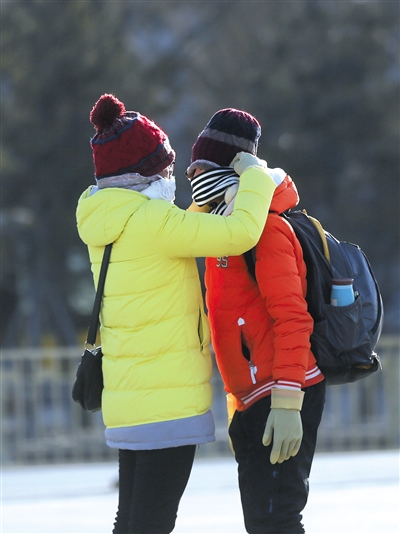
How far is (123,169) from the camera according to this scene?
2.61 metres

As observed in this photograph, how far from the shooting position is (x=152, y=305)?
254 cm

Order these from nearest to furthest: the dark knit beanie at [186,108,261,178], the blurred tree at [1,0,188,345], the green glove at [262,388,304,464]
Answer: the green glove at [262,388,304,464]
the dark knit beanie at [186,108,261,178]
the blurred tree at [1,0,188,345]

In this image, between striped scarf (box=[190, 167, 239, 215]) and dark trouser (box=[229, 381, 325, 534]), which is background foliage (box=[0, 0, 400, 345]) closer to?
striped scarf (box=[190, 167, 239, 215])

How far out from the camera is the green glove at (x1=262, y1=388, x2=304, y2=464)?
2461mm

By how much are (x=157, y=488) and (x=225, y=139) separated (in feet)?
3.28

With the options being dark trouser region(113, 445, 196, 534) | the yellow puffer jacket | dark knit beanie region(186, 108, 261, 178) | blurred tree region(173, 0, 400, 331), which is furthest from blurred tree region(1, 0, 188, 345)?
dark trouser region(113, 445, 196, 534)

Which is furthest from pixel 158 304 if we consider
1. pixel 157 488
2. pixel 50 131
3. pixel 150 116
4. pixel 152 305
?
pixel 150 116

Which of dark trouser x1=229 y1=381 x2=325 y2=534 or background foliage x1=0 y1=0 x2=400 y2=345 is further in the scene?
background foliage x1=0 y1=0 x2=400 y2=345

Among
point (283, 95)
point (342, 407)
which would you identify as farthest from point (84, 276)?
point (342, 407)

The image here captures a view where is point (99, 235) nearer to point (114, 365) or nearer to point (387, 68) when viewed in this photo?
point (114, 365)

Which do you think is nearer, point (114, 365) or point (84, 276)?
point (114, 365)

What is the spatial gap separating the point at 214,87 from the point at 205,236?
1674cm

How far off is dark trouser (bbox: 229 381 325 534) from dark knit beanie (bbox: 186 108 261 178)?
700 mm

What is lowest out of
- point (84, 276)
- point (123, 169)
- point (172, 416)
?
point (172, 416)
